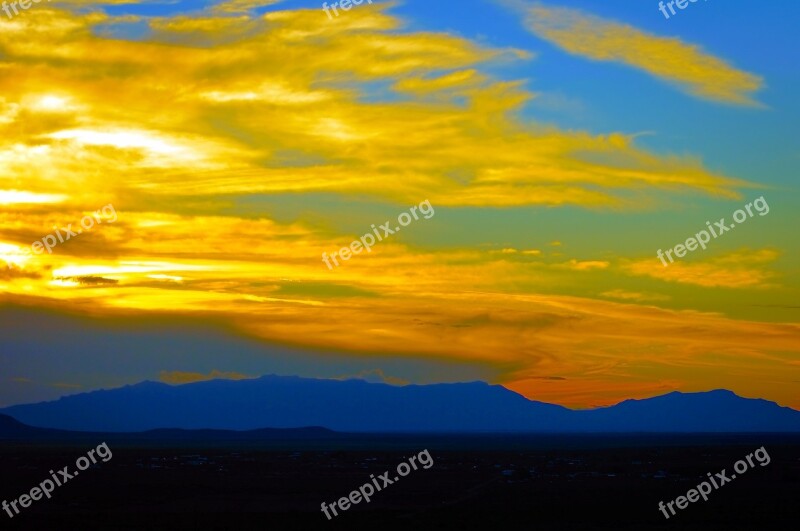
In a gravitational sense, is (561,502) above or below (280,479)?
above

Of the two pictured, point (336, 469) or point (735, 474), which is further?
point (336, 469)

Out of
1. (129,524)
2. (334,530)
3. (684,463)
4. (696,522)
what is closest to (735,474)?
(684,463)

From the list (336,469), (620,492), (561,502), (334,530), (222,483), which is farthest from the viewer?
(336,469)

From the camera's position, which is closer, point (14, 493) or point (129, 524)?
point (129, 524)

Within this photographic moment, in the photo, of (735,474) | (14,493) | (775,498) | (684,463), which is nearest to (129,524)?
(14,493)

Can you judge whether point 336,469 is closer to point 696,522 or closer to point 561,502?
point 561,502

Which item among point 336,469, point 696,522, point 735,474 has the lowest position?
point 336,469

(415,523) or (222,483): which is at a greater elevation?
(415,523)

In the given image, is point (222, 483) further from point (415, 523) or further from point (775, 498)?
point (775, 498)

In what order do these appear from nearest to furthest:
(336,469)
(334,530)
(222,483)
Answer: (334,530) → (222,483) → (336,469)
